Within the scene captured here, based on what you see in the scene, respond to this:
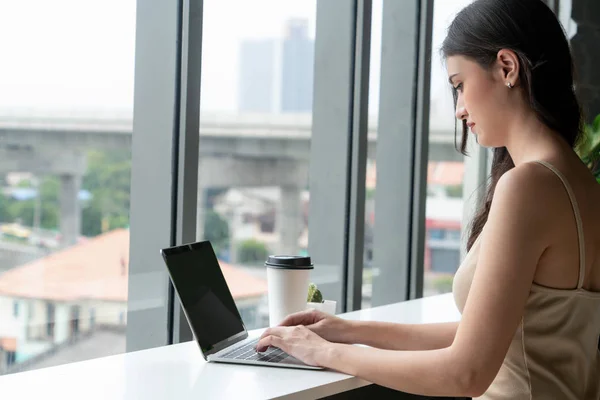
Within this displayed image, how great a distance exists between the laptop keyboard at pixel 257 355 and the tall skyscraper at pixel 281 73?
1.20 metres

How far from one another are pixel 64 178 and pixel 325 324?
98 cm

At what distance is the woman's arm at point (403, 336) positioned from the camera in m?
→ 1.66

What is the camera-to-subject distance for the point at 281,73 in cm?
301

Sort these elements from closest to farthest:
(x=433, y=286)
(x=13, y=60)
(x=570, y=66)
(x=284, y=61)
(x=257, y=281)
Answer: (x=570, y=66), (x=13, y=60), (x=257, y=281), (x=284, y=61), (x=433, y=286)

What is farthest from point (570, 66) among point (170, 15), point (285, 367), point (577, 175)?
point (170, 15)

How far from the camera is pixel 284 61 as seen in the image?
9.75 ft

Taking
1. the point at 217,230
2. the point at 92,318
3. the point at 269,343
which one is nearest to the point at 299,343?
the point at 269,343

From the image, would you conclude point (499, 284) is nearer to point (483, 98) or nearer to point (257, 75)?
point (483, 98)

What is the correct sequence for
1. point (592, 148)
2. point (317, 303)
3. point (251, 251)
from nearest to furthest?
1. point (317, 303)
2. point (251, 251)
3. point (592, 148)

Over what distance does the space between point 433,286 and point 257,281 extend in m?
1.68

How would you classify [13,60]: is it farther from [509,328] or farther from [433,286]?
[433,286]

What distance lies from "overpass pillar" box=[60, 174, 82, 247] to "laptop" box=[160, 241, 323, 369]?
57 centimetres

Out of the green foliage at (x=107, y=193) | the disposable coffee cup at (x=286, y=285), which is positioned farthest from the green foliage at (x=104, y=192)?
the disposable coffee cup at (x=286, y=285)

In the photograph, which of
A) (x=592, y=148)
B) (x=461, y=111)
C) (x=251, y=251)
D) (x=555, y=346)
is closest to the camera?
(x=555, y=346)
